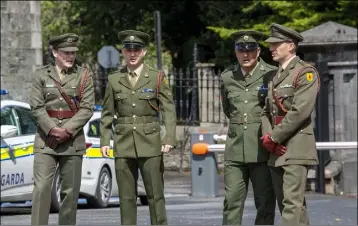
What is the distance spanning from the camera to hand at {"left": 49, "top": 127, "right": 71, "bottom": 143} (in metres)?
11.3

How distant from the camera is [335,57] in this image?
20.5 m

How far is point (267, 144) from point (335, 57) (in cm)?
1022

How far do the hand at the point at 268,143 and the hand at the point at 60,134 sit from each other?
190 cm

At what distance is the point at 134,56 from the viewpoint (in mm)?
11242

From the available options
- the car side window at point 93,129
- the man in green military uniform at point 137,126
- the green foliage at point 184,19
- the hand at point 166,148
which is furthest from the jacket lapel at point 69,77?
the green foliage at point 184,19

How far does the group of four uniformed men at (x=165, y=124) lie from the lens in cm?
1049

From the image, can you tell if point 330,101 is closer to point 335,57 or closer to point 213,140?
point 335,57

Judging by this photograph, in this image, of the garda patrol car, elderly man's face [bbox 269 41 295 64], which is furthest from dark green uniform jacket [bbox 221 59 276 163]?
the garda patrol car

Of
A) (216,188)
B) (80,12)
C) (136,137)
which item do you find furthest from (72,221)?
(80,12)

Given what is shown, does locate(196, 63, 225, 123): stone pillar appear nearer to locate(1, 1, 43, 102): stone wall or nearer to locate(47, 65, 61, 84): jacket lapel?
locate(1, 1, 43, 102): stone wall

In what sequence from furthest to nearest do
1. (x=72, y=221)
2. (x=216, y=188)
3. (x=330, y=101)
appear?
(x=330, y=101) < (x=216, y=188) < (x=72, y=221)

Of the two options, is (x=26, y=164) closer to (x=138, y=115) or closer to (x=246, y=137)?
(x=138, y=115)

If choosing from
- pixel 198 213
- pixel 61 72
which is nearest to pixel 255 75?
pixel 61 72

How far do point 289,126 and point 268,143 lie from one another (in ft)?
0.84
